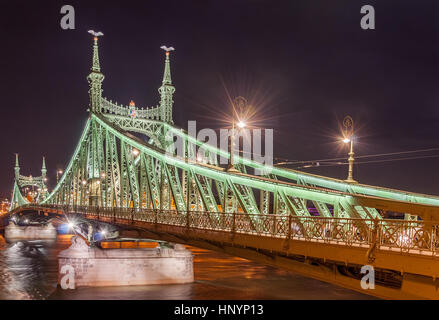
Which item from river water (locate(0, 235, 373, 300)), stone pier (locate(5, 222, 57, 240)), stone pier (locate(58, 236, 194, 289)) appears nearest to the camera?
river water (locate(0, 235, 373, 300))

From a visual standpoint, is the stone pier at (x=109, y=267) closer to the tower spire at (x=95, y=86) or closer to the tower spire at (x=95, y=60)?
the tower spire at (x=95, y=86)

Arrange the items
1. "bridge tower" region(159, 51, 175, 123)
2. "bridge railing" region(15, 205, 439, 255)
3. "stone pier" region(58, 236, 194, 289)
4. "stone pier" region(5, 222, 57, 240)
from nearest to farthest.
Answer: "bridge railing" region(15, 205, 439, 255) < "stone pier" region(58, 236, 194, 289) < "bridge tower" region(159, 51, 175, 123) < "stone pier" region(5, 222, 57, 240)

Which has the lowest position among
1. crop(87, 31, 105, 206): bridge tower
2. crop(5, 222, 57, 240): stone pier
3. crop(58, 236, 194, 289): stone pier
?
crop(5, 222, 57, 240): stone pier

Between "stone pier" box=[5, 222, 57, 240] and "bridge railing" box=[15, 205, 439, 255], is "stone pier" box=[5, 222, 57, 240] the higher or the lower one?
the lower one

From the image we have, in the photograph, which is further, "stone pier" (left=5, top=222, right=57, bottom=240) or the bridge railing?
"stone pier" (left=5, top=222, right=57, bottom=240)

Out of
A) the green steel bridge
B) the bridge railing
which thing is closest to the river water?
the green steel bridge

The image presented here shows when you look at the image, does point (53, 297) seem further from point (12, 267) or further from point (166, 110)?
point (166, 110)

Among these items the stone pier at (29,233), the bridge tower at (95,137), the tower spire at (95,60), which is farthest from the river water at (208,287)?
the stone pier at (29,233)

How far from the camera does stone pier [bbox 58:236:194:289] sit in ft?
71.4

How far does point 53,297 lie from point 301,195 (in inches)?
563

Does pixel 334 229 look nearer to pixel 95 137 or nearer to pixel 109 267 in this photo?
pixel 109 267

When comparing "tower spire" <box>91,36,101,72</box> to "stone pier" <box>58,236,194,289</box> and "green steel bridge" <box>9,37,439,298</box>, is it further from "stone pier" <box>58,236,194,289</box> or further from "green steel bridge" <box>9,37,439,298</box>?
"stone pier" <box>58,236,194,289</box>

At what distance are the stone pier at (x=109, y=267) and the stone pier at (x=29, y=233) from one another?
4575cm

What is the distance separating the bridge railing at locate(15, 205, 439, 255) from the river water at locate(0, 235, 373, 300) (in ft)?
13.5
